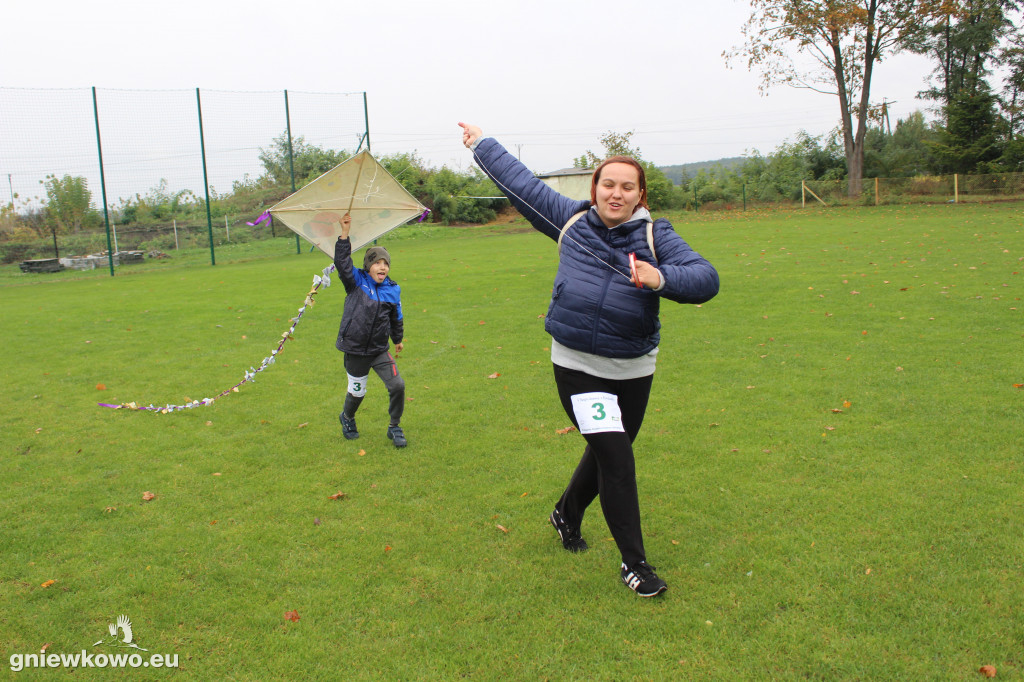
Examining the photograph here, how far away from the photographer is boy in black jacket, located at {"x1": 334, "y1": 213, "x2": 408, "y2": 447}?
226 inches

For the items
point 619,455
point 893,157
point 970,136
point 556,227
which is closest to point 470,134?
point 556,227

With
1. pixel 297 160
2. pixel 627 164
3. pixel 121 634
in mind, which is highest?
pixel 297 160

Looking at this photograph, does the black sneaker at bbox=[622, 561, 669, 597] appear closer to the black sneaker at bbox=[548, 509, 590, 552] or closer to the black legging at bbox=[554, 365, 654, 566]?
the black legging at bbox=[554, 365, 654, 566]

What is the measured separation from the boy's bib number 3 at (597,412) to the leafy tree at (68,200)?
20.8 meters

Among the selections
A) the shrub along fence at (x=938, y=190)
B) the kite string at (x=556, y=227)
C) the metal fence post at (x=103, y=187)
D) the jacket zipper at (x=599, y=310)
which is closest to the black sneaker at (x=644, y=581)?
the jacket zipper at (x=599, y=310)

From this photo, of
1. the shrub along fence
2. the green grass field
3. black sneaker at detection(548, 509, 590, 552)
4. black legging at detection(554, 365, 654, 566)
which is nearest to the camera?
the green grass field

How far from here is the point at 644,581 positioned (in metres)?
3.58

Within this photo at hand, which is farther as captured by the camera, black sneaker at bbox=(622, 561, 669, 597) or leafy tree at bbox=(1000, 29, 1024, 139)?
leafy tree at bbox=(1000, 29, 1024, 139)

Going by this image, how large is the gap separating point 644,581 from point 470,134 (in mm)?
2482

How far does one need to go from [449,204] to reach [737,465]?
1183 inches

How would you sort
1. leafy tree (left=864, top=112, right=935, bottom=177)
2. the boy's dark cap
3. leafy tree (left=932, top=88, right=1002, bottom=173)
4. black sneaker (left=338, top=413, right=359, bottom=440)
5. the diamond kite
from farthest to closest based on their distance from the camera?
leafy tree (left=864, top=112, right=935, bottom=177) → leafy tree (left=932, top=88, right=1002, bottom=173) → black sneaker (left=338, top=413, right=359, bottom=440) → the boy's dark cap → the diamond kite

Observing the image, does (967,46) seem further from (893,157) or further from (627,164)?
(627,164)

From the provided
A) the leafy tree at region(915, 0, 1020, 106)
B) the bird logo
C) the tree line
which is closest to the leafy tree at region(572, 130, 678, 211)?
the tree line

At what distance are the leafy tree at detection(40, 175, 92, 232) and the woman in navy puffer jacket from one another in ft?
67.5
